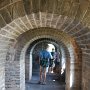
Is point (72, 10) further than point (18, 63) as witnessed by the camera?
No

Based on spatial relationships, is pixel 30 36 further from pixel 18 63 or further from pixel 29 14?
pixel 29 14

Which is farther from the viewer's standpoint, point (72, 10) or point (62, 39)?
point (62, 39)

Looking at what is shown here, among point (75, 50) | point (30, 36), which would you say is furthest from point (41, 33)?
point (75, 50)

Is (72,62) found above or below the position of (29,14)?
below

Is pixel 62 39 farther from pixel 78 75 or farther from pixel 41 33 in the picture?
pixel 78 75

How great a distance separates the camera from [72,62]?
700 cm

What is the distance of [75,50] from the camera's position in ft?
22.1

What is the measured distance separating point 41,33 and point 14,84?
6.35ft

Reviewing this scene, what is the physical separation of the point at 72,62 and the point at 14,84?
6.42 ft

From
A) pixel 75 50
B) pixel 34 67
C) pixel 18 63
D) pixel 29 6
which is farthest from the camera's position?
pixel 34 67

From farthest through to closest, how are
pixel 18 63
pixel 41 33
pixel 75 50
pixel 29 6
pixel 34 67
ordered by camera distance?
pixel 34 67, pixel 41 33, pixel 75 50, pixel 18 63, pixel 29 6

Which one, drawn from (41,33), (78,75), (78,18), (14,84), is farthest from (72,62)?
(78,18)

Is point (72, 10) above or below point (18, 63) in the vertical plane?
above

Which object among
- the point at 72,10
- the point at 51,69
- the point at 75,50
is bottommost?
the point at 51,69
